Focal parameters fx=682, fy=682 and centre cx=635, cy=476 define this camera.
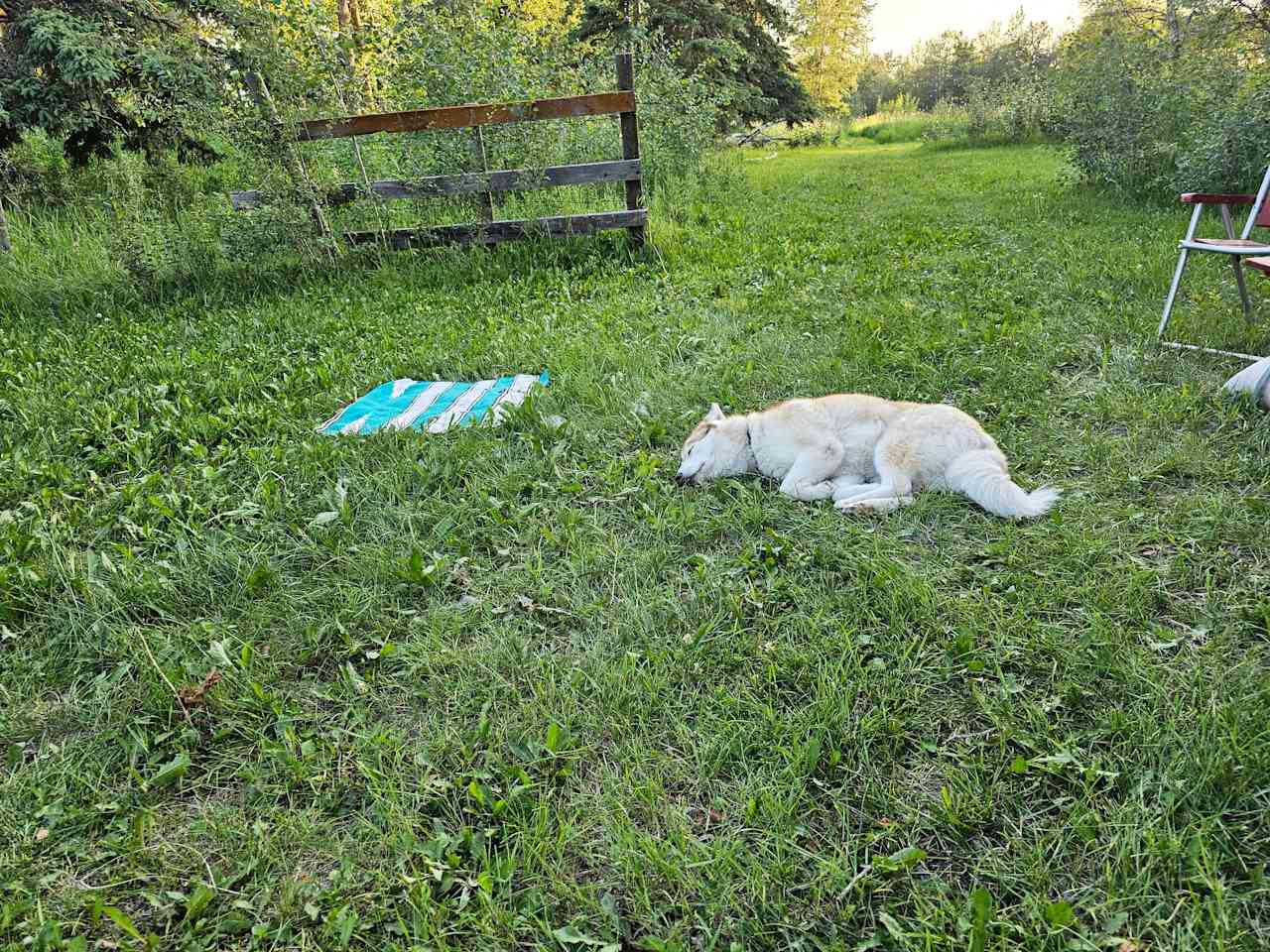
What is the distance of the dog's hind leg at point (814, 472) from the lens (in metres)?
3.12

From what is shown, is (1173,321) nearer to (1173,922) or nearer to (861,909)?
(1173,922)

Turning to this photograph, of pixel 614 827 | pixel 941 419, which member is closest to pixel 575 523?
pixel 614 827

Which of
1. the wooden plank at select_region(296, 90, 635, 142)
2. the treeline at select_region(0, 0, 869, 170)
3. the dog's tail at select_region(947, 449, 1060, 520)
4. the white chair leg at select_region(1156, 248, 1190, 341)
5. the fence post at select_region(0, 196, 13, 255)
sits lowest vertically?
the dog's tail at select_region(947, 449, 1060, 520)

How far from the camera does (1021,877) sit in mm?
1517

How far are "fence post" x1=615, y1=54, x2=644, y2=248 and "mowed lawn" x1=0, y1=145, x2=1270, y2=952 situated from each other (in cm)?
371

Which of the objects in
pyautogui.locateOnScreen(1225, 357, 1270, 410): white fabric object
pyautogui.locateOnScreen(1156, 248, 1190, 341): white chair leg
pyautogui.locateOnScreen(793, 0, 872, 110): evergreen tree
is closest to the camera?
pyautogui.locateOnScreen(1225, 357, 1270, 410): white fabric object

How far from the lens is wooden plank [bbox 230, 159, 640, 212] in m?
7.42


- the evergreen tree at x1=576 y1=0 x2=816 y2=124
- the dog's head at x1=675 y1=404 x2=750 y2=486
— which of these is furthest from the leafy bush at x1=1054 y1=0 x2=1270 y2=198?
the evergreen tree at x1=576 y1=0 x2=816 y2=124

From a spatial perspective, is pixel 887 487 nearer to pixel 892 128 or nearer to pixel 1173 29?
pixel 1173 29

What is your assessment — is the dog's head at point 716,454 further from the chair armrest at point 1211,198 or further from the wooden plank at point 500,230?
the wooden plank at point 500,230

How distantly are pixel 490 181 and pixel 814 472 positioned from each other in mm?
5878

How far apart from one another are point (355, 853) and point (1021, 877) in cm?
157

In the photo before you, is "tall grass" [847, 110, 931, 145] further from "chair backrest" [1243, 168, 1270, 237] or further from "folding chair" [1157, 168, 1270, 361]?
"folding chair" [1157, 168, 1270, 361]

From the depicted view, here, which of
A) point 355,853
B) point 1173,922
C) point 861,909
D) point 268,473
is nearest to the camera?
point 1173,922
